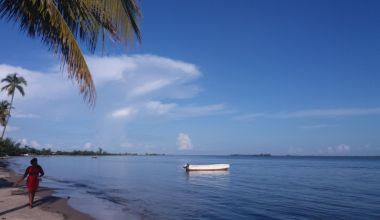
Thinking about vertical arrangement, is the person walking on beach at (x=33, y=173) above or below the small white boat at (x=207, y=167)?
below

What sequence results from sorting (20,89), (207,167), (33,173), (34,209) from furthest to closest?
1. (20,89)
2. (207,167)
3. (34,209)
4. (33,173)

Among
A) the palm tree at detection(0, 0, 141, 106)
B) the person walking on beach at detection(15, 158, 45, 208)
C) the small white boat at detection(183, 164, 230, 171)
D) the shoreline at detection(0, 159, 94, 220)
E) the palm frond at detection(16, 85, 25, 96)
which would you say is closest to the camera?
the palm tree at detection(0, 0, 141, 106)

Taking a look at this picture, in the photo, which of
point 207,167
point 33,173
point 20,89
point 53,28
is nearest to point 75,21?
point 53,28

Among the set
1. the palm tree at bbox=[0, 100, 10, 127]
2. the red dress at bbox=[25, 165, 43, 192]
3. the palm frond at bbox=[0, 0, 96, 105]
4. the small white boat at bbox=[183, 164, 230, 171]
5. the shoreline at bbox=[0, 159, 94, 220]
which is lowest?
the shoreline at bbox=[0, 159, 94, 220]

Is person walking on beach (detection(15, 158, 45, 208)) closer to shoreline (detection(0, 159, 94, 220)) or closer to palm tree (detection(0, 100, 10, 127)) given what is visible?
shoreline (detection(0, 159, 94, 220))

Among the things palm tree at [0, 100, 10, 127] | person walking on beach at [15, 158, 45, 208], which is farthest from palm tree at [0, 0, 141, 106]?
palm tree at [0, 100, 10, 127]

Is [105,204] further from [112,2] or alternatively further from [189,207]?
[112,2]

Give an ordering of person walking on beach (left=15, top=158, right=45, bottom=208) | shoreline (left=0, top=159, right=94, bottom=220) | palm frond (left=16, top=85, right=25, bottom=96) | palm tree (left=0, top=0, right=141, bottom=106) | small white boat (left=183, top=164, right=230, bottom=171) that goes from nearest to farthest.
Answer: palm tree (left=0, top=0, right=141, bottom=106) < shoreline (left=0, top=159, right=94, bottom=220) < person walking on beach (left=15, top=158, right=45, bottom=208) < small white boat (left=183, top=164, right=230, bottom=171) < palm frond (left=16, top=85, right=25, bottom=96)

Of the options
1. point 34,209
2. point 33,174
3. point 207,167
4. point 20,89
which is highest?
point 20,89

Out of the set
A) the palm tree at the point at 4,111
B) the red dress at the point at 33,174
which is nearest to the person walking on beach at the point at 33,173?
the red dress at the point at 33,174

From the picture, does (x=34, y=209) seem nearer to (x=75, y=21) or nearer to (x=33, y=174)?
(x=33, y=174)

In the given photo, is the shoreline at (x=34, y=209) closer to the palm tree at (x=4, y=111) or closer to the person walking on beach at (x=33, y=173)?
the person walking on beach at (x=33, y=173)

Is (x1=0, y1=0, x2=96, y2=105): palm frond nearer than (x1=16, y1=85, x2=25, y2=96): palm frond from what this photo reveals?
Yes

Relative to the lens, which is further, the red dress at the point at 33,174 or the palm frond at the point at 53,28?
the red dress at the point at 33,174
